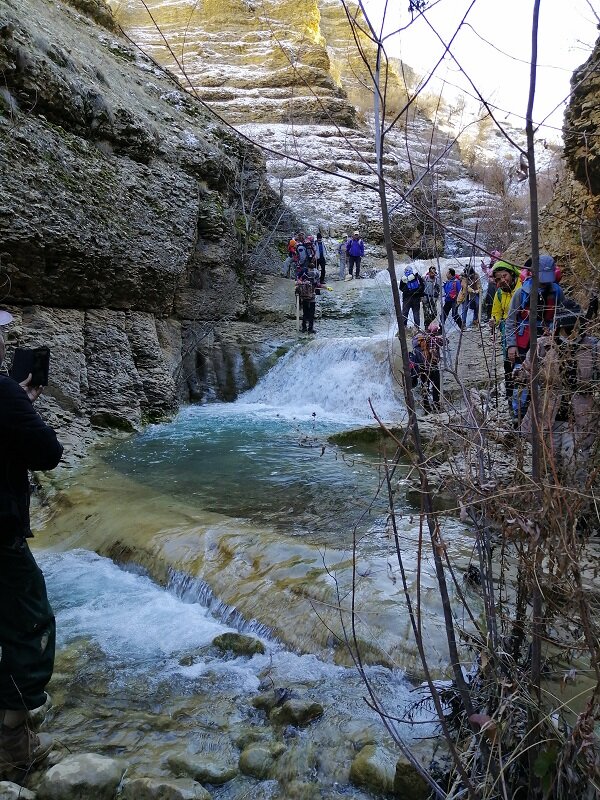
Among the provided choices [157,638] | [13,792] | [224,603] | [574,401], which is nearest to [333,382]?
[224,603]

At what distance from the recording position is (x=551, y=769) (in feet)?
5.46

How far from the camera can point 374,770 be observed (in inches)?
95.7

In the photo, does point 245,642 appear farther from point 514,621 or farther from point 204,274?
point 204,274

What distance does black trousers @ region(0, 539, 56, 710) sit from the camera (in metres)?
2.31

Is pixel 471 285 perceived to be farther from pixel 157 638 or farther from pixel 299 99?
pixel 299 99

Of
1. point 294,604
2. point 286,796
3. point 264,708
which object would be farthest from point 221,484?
point 286,796

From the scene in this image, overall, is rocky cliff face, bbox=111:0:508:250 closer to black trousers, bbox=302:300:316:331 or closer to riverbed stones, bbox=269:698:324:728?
black trousers, bbox=302:300:316:331

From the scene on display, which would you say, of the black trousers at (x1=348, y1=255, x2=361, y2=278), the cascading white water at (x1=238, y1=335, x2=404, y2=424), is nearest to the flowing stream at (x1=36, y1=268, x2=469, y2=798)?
the cascading white water at (x1=238, y1=335, x2=404, y2=424)

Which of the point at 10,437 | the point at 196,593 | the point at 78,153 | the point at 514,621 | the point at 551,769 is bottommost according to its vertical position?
the point at 196,593

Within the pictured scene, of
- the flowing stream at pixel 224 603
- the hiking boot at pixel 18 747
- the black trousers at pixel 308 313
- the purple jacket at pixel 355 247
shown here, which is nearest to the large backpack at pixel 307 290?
the black trousers at pixel 308 313

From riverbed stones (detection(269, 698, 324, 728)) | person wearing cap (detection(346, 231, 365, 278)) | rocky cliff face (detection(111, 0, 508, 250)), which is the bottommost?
riverbed stones (detection(269, 698, 324, 728))

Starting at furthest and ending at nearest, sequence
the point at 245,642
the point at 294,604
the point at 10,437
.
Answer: the point at 294,604 → the point at 245,642 → the point at 10,437

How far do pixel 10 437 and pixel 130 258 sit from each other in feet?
28.0

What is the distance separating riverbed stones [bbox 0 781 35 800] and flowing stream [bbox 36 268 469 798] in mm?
431
